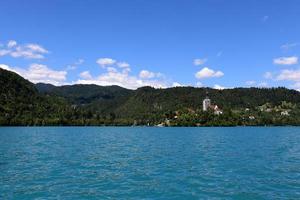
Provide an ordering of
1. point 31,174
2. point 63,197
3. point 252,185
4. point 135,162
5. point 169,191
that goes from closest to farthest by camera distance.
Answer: point 63,197 → point 169,191 → point 252,185 → point 31,174 → point 135,162

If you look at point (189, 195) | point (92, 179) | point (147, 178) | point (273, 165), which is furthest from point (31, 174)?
point (273, 165)

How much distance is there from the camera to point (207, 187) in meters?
35.8

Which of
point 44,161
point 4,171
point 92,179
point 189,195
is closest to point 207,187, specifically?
point 189,195

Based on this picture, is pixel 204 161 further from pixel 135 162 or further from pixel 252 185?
pixel 252 185

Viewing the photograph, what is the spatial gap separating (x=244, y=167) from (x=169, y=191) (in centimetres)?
1910

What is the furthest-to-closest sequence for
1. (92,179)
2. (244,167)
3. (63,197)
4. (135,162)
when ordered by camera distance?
(135,162)
(244,167)
(92,179)
(63,197)

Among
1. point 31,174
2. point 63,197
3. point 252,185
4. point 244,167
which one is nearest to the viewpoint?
point 63,197

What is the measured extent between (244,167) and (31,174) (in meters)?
26.2

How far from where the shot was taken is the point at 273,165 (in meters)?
52.4

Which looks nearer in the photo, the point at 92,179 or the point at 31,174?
the point at 92,179

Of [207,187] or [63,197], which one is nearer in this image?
[63,197]

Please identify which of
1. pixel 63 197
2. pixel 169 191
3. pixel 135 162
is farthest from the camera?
pixel 135 162

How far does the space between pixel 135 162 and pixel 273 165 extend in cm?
1907

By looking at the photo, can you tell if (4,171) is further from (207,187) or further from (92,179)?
(207,187)
